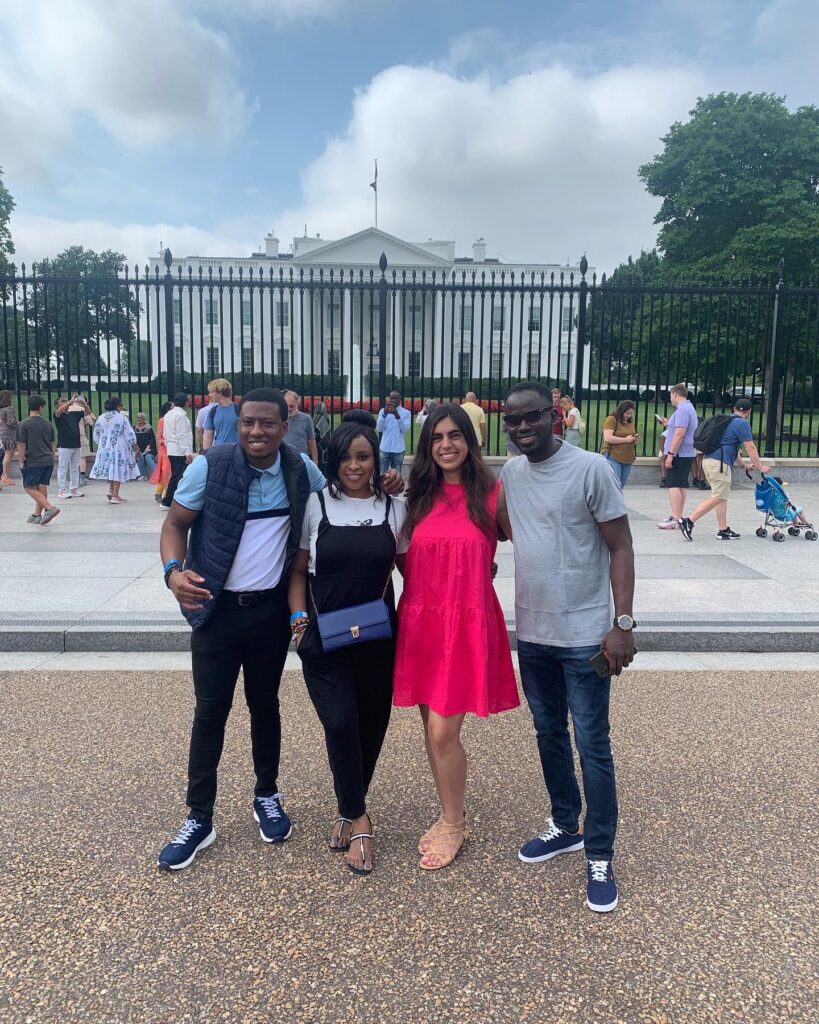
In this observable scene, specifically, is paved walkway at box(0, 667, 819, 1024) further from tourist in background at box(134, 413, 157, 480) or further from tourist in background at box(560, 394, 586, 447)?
tourist in background at box(134, 413, 157, 480)

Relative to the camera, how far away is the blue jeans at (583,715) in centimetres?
255

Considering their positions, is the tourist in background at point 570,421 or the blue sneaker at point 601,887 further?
the tourist in background at point 570,421

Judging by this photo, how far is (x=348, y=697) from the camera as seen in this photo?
108 inches

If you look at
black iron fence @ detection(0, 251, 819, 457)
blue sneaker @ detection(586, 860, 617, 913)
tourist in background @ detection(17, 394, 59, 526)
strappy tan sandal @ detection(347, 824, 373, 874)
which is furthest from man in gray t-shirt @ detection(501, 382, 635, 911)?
tourist in background @ detection(17, 394, 59, 526)

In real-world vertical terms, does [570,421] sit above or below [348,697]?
above

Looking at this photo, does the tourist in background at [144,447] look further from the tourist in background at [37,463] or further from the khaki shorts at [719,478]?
the khaki shorts at [719,478]

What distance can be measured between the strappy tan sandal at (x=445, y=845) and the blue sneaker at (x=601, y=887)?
49 centimetres

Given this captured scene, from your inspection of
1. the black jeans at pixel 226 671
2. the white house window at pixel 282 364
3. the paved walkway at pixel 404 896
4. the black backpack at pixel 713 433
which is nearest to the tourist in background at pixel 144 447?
the white house window at pixel 282 364

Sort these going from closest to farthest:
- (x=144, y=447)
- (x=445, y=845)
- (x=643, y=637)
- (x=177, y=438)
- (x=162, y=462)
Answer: (x=445, y=845) < (x=643, y=637) < (x=177, y=438) < (x=162, y=462) < (x=144, y=447)

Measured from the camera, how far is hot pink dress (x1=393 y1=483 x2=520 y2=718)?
2648 mm

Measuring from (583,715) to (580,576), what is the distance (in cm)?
47

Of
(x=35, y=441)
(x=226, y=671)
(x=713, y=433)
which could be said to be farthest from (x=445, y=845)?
(x=35, y=441)

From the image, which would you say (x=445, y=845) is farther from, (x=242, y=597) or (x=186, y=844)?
(x=242, y=597)

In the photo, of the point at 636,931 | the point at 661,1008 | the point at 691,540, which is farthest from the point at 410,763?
the point at 691,540
